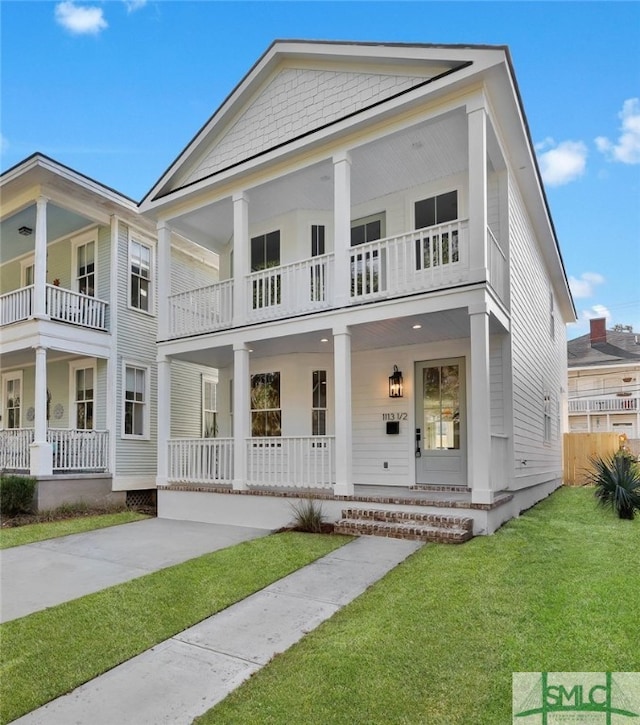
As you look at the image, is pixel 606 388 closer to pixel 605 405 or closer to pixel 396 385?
pixel 605 405

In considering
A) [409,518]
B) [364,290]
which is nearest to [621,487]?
[409,518]

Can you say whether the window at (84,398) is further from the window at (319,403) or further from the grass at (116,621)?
the grass at (116,621)

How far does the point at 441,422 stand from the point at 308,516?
128 inches

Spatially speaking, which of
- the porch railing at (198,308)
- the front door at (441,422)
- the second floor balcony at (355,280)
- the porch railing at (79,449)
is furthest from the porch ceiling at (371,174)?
the porch railing at (79,449)

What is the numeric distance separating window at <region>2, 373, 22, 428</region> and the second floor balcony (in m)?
7.50

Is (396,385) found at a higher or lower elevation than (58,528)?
higher

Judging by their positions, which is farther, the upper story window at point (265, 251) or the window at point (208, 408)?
the window at point (208, 408)

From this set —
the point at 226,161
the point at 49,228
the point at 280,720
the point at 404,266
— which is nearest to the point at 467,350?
the point at 404,266

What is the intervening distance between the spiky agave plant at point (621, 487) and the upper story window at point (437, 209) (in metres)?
5.32

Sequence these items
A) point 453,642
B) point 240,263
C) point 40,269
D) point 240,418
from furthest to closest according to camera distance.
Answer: point 40,269 → point 240,263 → point 240,418 → point 453,642

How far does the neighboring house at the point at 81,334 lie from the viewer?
37.1ft

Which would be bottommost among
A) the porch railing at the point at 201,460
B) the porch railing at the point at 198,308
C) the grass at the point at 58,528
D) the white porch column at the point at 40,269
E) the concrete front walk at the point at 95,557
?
the grass at the point at 58,528

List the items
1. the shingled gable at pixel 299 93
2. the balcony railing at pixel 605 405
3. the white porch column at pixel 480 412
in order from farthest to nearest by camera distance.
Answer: the balcony railing at pixel 605 405, the shingled gable at pixel 299 93, the white porch column at pixel 480 412

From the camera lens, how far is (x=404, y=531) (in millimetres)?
7023
